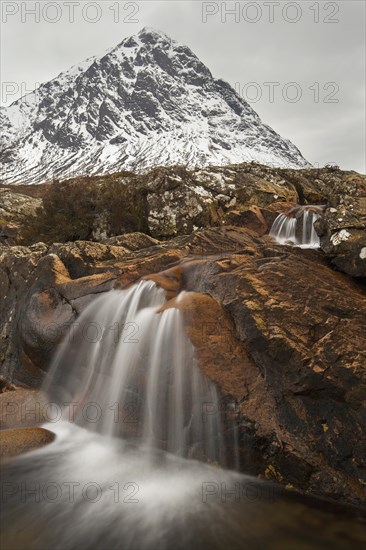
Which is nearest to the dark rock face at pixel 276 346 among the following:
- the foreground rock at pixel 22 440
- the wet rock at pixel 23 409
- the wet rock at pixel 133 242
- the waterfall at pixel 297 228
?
the wet rock at pixel 23 409

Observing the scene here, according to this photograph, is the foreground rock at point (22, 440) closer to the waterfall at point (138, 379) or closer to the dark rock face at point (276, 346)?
the waterfall at point (138, 379)

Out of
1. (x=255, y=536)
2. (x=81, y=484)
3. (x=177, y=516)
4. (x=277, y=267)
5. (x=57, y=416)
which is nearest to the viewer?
(x=255, y=536)

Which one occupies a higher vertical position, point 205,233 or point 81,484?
point 205,233

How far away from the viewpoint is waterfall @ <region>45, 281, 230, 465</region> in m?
7.70

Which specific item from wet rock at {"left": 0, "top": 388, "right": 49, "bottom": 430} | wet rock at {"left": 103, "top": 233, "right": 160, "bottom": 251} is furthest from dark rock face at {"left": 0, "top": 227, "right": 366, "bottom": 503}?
wet rock at {"left": 103, "top": 233, "right": 160, "bottom": 251}

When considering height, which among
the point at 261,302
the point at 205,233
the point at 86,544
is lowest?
the point at 86,544

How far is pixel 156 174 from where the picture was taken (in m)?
23.0

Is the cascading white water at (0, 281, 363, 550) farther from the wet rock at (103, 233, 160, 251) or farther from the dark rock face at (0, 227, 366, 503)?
the wet rock at (103, 233, 160, 251)

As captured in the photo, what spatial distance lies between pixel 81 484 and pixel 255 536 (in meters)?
3.39

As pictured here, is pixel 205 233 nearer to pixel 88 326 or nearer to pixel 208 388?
pixel 88 326

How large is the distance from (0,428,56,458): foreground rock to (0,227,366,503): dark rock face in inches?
96.7

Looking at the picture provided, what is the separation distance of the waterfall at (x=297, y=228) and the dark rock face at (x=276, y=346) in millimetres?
7157

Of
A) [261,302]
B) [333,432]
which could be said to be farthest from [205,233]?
[333,432]

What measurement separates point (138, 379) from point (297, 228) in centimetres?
1203
